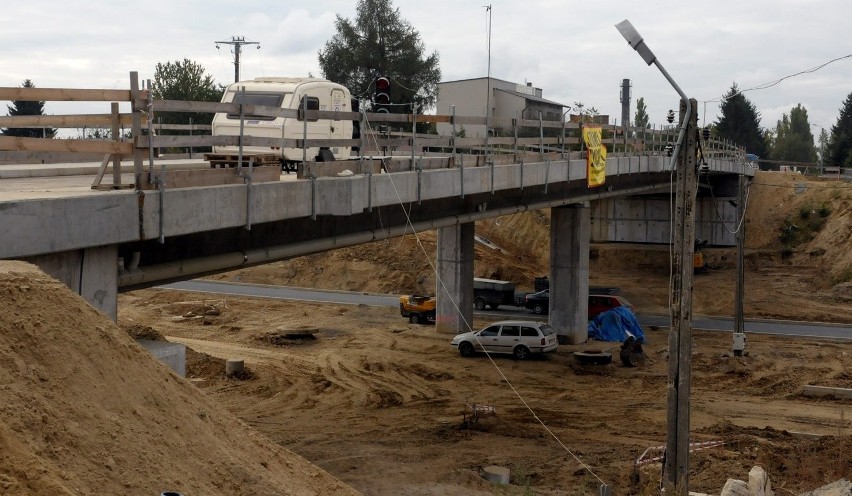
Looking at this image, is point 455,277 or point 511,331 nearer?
point 511,331

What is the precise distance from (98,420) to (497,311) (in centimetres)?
3616

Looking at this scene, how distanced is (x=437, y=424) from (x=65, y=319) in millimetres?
15877

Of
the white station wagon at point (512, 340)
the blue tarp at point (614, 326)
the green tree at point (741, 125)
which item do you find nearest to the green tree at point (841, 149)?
the green tree at point (741, 125)

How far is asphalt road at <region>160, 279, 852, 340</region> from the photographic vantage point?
3969 centimetres

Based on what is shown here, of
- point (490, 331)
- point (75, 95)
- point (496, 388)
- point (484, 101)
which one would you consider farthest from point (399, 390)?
point (484, 101)

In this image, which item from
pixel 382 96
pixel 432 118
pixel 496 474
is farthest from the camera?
pixel 432 118

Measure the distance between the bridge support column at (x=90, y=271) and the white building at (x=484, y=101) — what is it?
35418 mm

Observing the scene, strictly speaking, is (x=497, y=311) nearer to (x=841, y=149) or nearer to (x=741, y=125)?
(x=841, y=149)

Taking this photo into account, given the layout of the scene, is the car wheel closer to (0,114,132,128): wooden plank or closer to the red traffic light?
the red traffic light

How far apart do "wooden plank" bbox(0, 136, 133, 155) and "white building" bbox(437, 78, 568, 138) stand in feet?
116

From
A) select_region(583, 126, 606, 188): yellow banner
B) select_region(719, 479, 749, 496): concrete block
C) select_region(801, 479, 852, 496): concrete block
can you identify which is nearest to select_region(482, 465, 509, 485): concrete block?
select_region(719, 479, 749, 496): concrete block

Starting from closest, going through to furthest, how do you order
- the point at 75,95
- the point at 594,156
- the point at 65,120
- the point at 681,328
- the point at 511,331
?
1. the point at 75,95
2. the point at 65,120
3. the point at 681,328
4. the point at 594,156
5. the point at 511,331

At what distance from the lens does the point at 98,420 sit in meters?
8.02

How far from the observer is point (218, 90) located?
6050cm
